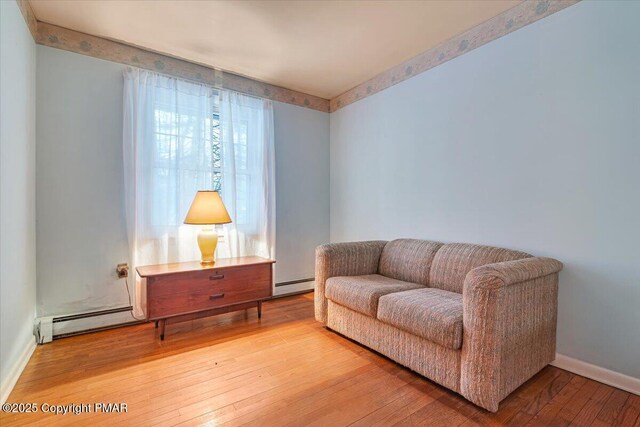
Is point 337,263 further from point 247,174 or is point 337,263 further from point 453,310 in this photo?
point 247,174

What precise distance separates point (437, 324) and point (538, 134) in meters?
1.47

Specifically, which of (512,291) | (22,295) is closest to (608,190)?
(512,291)

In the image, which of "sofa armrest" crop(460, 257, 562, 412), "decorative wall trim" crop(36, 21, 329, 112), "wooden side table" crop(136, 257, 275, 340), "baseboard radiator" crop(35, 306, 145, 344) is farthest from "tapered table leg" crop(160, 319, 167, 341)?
"decorative wall trim" crop(36, 21, 329, 112)

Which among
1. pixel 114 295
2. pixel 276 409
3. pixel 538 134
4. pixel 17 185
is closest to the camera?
pixel 276 409

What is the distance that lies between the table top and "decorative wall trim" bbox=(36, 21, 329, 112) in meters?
1.77

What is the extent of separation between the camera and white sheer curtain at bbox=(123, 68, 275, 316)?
2561 millimetres

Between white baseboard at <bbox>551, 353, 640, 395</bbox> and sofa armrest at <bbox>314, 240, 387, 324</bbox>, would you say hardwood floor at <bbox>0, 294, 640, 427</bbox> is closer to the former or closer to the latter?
white baseboard at <bbox>551, 353, 640, 395</bbox>

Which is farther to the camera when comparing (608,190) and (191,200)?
(191,200)

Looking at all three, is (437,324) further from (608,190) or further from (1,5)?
(1,5)

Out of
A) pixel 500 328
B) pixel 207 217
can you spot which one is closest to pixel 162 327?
pixel 207 217

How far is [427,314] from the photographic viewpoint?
1700 mm

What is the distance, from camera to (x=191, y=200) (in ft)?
9.23

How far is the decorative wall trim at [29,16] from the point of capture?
1956mm

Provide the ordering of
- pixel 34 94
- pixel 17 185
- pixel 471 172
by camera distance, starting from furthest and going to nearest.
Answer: pixel 471 172 → pixel 34 94 → pixel 17 185
